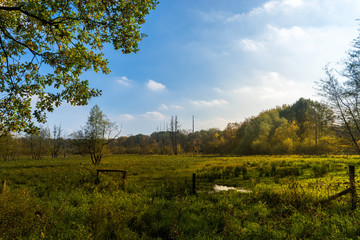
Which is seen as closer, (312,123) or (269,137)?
(312,123)

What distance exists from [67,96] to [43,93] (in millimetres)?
940

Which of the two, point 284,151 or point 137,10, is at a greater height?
point 137,10

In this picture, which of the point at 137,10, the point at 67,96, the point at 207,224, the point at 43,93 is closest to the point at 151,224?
the point at 207,224

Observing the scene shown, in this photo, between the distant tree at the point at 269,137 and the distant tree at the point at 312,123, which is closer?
the distant tree at the point at 312,123

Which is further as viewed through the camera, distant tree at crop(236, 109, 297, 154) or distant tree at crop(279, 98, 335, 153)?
distant tree at crop(236, 109, 297, 154)

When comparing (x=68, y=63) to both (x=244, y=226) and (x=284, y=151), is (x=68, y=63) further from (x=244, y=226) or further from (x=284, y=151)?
(x=284, y=151)

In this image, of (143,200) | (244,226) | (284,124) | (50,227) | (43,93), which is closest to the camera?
(50,227)

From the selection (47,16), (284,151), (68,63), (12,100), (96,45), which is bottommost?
(284,151)

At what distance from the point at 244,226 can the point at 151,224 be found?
2.99 metres

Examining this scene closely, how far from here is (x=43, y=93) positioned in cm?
726

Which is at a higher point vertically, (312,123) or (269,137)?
(312,123)

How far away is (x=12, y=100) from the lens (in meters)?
7.15

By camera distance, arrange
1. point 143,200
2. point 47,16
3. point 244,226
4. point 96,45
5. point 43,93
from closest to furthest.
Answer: point 244,226
point 47,16
point 43,93
point 96,45
point 143,200

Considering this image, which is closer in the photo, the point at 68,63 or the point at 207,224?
the point at 207,224
